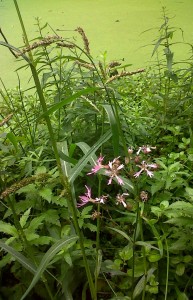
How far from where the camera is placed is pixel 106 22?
3121mm

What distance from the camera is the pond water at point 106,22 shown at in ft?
8.37

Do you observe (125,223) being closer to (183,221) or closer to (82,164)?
(183,221)

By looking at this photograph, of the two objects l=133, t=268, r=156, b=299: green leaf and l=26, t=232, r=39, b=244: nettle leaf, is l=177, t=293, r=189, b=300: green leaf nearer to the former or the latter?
l=133, t=268, r=156, b=299: green leaf

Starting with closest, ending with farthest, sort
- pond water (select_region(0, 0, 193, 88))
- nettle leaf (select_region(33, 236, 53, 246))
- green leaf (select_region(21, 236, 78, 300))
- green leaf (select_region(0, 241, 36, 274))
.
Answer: green leaf (select_region(21, 236, 78, 300)) < green leaf (select_region(0, 241, 36, 274)) < nettle leaf (select_region(33, 236, 53, 246)) < pond water (select_region(0, 0, 193, 88))

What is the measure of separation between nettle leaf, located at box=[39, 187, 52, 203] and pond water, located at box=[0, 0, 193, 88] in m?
1.50

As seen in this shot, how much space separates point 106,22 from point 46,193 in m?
2.50

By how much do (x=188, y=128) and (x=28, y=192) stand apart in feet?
2.23

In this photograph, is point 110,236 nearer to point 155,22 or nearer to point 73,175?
point 73,175

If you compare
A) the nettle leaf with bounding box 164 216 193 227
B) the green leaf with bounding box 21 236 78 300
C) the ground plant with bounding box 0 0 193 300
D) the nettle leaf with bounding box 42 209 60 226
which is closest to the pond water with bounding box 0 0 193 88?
the ground plant with bounding box 0 0 193 300

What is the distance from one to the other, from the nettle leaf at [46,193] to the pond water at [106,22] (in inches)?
59.1

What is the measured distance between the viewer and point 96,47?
2730mm

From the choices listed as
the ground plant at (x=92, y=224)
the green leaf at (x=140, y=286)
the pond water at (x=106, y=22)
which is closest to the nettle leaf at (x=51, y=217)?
the ground plant at (x=92, y=224)

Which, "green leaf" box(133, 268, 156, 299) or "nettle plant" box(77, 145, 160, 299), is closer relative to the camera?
"nettle plant" box(77, 145, 160, 299)

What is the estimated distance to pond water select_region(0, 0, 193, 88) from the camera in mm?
2551
